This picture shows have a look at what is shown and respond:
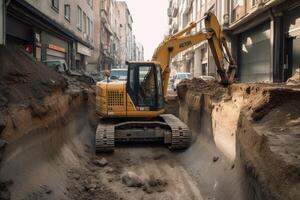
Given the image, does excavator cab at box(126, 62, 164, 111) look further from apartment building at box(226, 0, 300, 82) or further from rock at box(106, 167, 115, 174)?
apartment building at box(226, 0, 300, 82)

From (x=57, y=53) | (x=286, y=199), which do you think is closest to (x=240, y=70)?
(x=57, y=53)

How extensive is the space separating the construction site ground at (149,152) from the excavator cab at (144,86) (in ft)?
3.86

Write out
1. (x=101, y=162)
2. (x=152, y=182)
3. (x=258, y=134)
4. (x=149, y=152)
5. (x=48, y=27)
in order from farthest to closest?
1. (x=48, y=27)
2. (x=149, y=152)
3. (x=101, y=162)
4. (x=152, y=182)
5. (x=258, y=134)

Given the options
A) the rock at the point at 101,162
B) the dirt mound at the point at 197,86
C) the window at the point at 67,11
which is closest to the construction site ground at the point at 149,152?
the rock at the point at 101,162

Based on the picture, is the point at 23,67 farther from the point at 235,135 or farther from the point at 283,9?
the point at 283,9

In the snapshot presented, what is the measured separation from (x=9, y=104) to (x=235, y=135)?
13.4 feet

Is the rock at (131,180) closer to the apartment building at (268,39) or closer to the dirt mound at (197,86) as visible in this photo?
the dirt mound at (197,86)

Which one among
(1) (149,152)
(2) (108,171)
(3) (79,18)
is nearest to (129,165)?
(2) (108,171)

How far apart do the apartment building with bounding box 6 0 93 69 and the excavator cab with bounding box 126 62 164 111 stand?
5.15 meters

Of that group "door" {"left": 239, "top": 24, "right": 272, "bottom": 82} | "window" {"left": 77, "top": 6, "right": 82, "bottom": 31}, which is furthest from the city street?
"window" {"left": 77, "top": 6, "right": 82, "bottom": 31}

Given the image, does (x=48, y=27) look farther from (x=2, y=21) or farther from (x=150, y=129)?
(x=150, y=129)

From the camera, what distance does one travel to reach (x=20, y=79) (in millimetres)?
8047

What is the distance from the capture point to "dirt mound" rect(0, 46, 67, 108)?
23.6 feet

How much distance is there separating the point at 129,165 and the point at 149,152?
1279 mm
